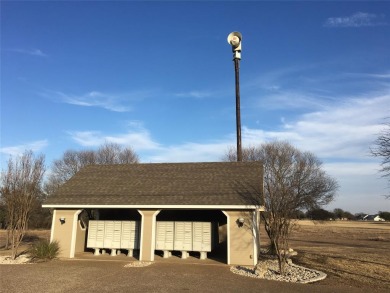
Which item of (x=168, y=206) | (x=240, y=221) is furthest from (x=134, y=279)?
(x=240, y=221)

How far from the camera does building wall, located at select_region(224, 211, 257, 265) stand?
13.8 m

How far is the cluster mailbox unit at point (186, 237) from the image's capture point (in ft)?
49.8

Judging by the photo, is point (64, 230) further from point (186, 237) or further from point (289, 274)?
point (289, 274)

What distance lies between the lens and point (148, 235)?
1488 centimetres

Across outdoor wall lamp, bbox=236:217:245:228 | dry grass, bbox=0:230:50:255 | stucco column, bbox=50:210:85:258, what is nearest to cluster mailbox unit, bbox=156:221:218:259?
outdoor wall lamp, bbox=236:217:245:228

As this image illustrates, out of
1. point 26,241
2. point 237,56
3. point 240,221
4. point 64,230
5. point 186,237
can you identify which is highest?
point 237,56

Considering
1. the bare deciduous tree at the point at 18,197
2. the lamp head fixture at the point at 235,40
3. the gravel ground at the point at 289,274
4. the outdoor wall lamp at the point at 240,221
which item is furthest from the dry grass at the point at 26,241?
the lamp head fixture at the point at 235,40

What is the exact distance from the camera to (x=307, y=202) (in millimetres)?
36656

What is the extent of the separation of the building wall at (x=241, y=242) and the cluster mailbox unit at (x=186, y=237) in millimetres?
1353

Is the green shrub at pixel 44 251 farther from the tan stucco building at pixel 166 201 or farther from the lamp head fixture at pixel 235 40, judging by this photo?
the lamp head fixture at pixel 235 40

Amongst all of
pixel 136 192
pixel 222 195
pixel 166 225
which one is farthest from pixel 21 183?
pixel 222 195

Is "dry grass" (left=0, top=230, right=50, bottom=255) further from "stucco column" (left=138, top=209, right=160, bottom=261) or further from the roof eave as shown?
"stucco column" (left=138, top=209, right=160, bottom=261)

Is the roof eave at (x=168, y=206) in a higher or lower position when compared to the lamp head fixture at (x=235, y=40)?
lower

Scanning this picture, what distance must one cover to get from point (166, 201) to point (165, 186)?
150cm
